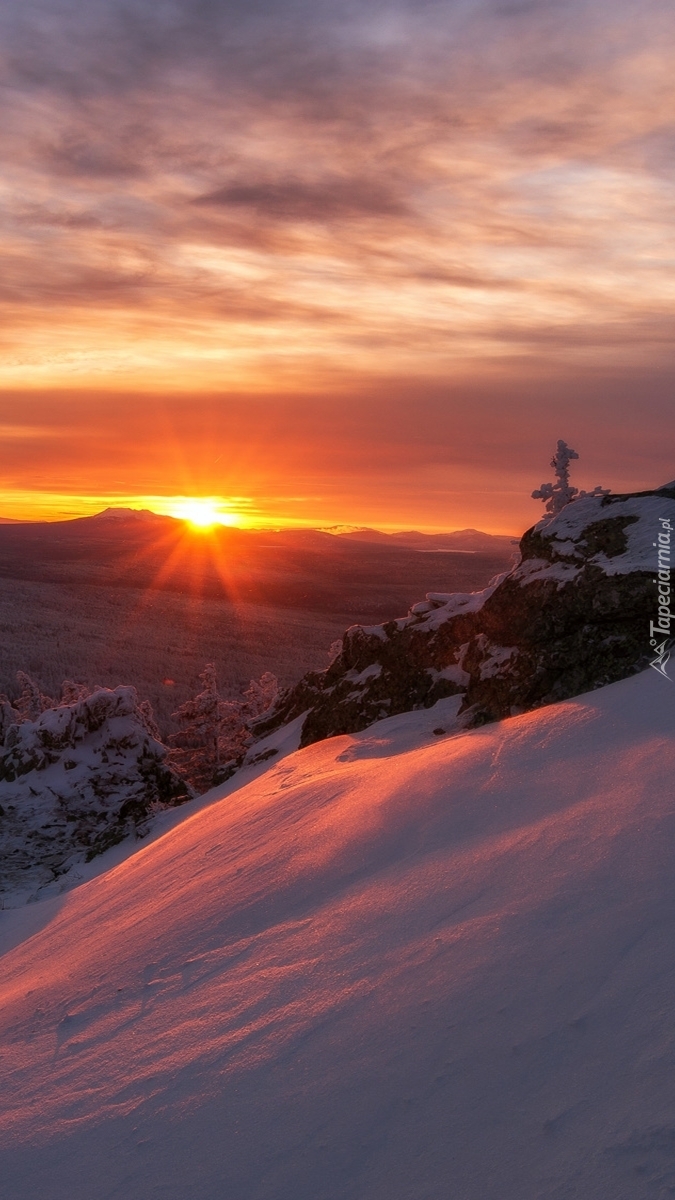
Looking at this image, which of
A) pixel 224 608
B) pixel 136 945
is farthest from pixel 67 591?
pixel 136 945

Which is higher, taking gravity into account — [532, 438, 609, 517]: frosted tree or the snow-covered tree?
[532, 438, 609, 517]: frosted tree

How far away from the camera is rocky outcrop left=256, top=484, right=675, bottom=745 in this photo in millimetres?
9898

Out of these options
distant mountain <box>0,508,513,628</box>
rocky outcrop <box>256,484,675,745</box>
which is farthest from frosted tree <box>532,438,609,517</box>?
distant mountain <box>0,508,513,628</box>

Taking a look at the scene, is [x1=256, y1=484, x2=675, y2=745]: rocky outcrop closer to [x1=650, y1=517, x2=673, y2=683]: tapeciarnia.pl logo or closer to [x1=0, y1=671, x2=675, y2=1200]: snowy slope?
[x1=650, y1=517, x2=673, y2=683]: tapeciarnia.pl logo

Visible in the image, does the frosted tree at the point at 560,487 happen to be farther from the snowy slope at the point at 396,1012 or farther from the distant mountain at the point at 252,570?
the distant mountain at the point at 252,570

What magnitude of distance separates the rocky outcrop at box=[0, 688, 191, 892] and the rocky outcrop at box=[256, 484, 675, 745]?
3.58m

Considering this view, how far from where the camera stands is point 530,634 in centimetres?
1078

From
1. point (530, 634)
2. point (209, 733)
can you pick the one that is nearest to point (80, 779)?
point (209, 733)

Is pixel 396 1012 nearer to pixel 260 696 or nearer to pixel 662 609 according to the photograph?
pixel 662 609

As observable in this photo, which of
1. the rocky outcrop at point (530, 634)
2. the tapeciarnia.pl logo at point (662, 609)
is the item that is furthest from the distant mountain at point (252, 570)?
the tapeciarnia.pl logo at point (662, 609)

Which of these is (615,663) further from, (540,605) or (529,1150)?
(529,1150)

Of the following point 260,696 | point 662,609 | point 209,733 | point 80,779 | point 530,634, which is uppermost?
point 662,609

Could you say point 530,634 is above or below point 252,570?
above

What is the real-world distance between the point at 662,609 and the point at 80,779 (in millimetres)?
10821
